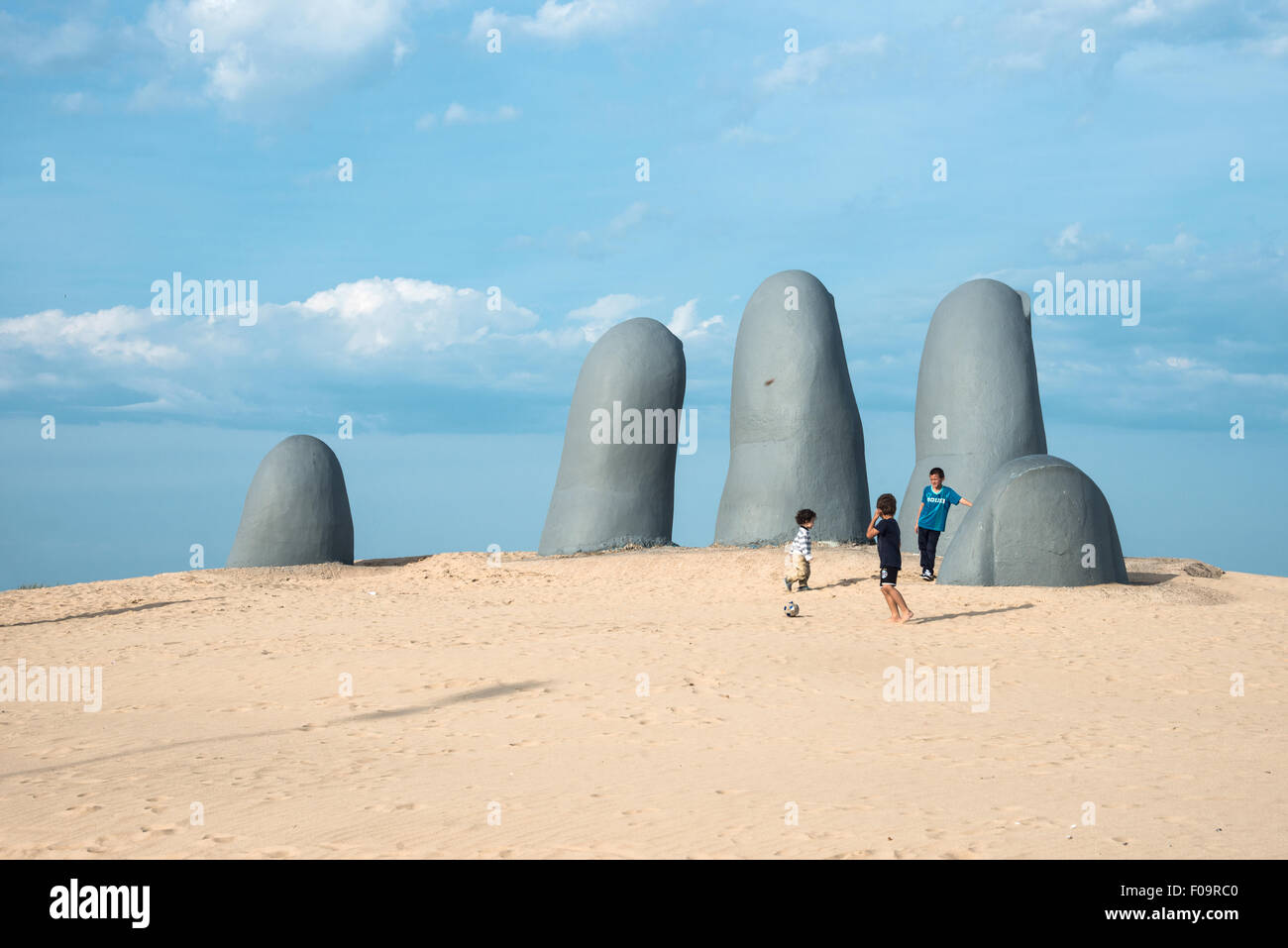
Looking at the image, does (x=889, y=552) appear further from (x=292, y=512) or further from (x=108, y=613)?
(x=292, y=512)

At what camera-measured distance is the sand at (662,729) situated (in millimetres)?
4973

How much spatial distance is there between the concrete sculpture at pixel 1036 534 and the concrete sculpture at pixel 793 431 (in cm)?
365

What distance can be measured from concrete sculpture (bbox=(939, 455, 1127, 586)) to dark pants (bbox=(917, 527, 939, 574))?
24.8 inches

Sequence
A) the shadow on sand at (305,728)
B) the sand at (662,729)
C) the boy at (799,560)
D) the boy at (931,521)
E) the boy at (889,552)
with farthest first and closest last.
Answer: the boy at (931,521) → the boy at (799,560) → the boy at (889,552) → the shadow on sand at (305,728) → the sand at (662,729)

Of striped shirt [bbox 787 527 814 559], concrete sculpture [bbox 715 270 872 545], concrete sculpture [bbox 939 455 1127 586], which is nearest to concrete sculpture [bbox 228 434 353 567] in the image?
concrete sculpture [bbox 715 270 872 545]

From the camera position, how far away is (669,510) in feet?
58.7

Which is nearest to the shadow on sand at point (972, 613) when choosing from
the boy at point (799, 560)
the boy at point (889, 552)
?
the boy at point (889, 552)

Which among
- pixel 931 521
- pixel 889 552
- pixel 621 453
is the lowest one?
pixel 889 552

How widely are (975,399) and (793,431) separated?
2922 mm

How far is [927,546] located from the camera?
14.1m

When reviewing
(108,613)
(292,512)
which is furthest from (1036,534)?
(292,512)

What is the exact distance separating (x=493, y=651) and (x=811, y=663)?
298 centimetres

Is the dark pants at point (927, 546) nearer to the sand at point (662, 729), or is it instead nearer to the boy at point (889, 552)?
the sand at point (662, 729)

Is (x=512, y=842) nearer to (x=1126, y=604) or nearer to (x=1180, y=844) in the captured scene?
(x=1180, y=844)
